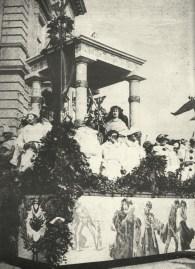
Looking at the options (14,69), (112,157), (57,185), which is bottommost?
(57,185)

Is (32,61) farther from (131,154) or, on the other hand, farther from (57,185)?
(131,154)

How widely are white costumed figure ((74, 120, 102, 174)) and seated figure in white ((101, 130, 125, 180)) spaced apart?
0.11 meters

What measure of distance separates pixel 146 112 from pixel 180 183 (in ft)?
4.76

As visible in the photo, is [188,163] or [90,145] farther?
[188,163]

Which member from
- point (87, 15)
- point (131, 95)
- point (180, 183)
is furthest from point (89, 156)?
point (87, 15)

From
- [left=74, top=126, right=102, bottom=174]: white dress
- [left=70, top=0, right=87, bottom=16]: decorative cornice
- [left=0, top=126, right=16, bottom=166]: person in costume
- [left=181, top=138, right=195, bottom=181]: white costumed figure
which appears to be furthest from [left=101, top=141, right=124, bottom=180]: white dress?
[left=70, top=0, right=87, bottom=16]: decorative cornice

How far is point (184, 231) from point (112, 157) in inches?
75.8

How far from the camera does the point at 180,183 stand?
7.19 m

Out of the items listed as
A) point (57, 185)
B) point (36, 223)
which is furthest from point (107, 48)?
point (36, 223)

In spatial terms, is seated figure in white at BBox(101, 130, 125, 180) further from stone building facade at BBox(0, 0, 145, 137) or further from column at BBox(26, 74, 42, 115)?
column at BBox(26, 74, 42, 115)

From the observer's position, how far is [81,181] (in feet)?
20.3

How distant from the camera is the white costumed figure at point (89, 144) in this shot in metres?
6.46

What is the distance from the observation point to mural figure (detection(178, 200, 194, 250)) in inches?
276

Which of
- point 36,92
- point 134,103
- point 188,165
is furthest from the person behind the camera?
point 188,165
